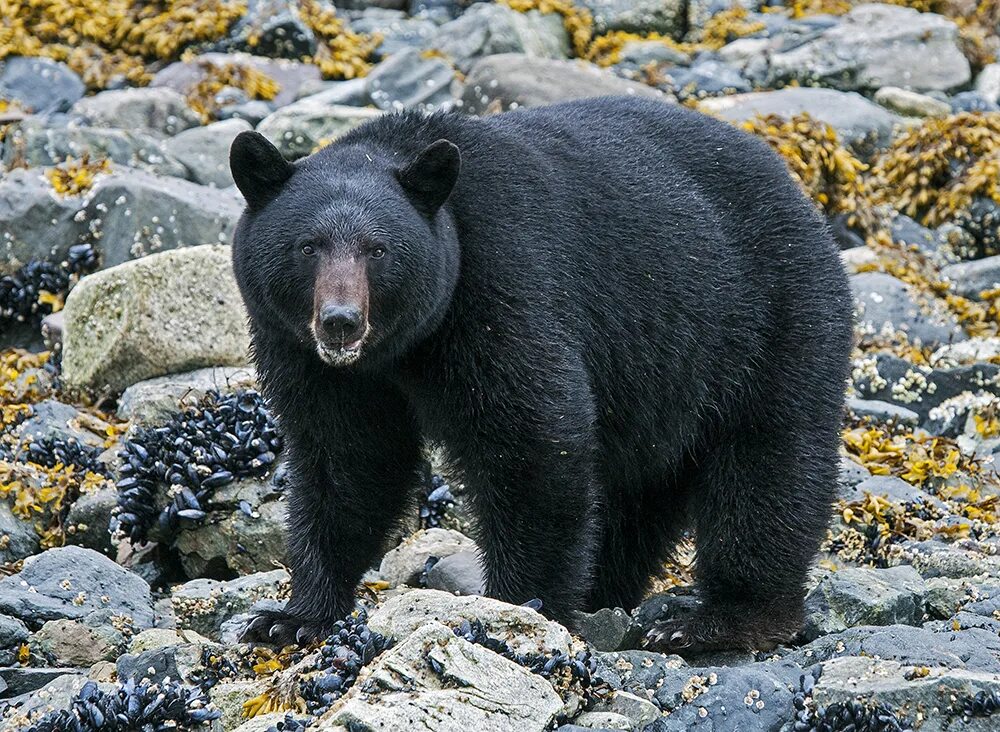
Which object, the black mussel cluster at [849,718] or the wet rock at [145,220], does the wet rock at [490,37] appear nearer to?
the wet rock at [145,220]

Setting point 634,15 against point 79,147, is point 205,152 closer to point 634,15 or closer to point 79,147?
point 79,147

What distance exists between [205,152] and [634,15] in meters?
7.25

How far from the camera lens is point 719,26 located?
59.6 feet

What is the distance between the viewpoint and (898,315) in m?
11.1

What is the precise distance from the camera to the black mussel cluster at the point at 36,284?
1055 cm

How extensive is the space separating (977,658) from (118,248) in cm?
727

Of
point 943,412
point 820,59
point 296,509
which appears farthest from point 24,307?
point 820,59

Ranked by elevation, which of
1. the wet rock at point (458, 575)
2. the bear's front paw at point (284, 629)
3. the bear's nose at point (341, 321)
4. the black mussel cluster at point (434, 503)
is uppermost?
the bear's nose at point (341, 321)

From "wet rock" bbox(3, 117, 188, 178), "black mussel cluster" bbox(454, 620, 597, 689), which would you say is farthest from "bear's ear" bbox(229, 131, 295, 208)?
"wet rock" bbox(3, 117, 188, 178)

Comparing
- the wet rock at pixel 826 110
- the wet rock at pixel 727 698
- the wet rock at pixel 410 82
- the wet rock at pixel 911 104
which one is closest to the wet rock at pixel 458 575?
the wet rock at pixel 727 698

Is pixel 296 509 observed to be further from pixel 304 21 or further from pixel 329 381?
pixel 304 21

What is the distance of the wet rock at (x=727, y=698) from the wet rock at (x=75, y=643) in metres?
2.42

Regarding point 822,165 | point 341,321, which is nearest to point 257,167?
point 341,321

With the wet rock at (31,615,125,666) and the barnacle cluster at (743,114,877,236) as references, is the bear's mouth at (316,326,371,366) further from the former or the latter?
the barnacle cluster at (743,114,877,236)
